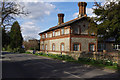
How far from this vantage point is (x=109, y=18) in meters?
16.9

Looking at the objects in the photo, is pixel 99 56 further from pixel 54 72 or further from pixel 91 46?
pixel 91 46

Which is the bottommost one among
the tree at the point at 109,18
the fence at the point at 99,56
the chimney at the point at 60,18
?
the fence at the point at 99,56

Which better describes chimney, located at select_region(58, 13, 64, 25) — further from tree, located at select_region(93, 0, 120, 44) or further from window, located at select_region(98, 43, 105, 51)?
tree, located at select_region(93, 0, 120, 44)

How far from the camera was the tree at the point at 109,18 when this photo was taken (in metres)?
16.1

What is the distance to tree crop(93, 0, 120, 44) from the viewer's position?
16078 mm

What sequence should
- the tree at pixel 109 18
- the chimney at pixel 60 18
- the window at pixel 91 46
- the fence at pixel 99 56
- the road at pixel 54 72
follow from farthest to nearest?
the chimney at pixel 60 18 < the window at pixel 91 46 < the tree at pixel 109 18 < the fence at pixel 99 56 < the road at pixel 54 72

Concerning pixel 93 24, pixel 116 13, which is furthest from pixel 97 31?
pixel 116 13

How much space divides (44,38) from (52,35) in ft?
22.4

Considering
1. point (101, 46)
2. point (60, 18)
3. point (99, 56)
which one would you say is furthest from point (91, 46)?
point (60, 18)

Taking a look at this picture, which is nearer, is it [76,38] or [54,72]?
[54,72]

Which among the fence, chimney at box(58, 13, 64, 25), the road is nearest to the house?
chimney at box(58, 13, 64, 25)

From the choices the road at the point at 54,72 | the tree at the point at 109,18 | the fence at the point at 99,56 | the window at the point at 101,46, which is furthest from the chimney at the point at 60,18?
the road at the point at 54,72

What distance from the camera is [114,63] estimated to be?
46.9ft

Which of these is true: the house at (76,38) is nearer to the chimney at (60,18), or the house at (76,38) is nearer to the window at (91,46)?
the window at (91,46)
